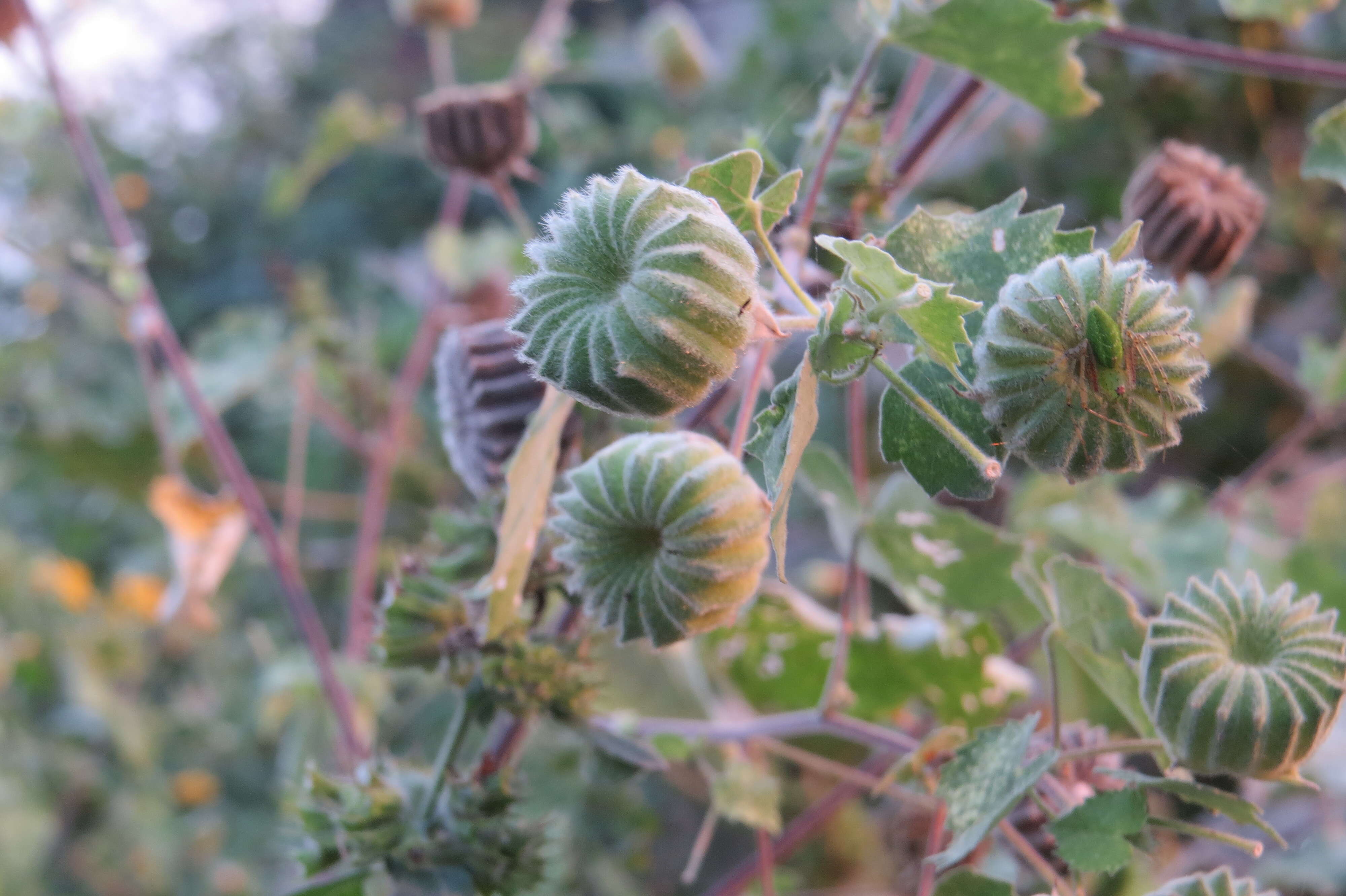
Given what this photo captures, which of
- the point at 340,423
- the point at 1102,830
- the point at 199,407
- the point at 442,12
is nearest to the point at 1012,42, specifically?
the point at 1102,830

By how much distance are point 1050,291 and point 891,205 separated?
0.34m

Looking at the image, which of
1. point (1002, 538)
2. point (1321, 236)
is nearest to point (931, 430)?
point (1002, 538)

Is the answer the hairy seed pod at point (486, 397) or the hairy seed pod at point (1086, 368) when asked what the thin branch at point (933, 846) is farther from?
the hairy seed pod at point (486, 397)

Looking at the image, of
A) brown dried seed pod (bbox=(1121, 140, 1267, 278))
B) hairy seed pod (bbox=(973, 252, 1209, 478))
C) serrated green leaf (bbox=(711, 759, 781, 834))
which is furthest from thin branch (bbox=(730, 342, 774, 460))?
brown dried seed pod (bbox=(1121, 140, 1267, 278))

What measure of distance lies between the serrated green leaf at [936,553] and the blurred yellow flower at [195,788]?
5.72 feet

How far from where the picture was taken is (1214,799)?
502mm

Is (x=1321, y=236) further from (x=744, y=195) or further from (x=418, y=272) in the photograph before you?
(x=418, y=272)

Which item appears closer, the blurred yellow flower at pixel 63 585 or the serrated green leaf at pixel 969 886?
the serrated green leaf at pixel 969 886

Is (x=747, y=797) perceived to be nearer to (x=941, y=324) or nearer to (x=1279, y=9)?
(x=941, y=324)

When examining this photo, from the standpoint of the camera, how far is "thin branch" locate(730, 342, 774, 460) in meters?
0.54

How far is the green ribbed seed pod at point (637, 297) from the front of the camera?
0.43 meters

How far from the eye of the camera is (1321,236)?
1.88m

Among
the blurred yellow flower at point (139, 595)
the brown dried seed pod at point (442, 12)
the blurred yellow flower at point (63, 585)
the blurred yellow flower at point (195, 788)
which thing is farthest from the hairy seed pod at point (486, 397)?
the blurred yellow flower at point (63, 585)

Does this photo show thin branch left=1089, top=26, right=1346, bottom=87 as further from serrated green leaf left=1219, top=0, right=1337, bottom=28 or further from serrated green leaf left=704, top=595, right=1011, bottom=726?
serrated green leaf left=704, top=595, right=1011, bottom=726
